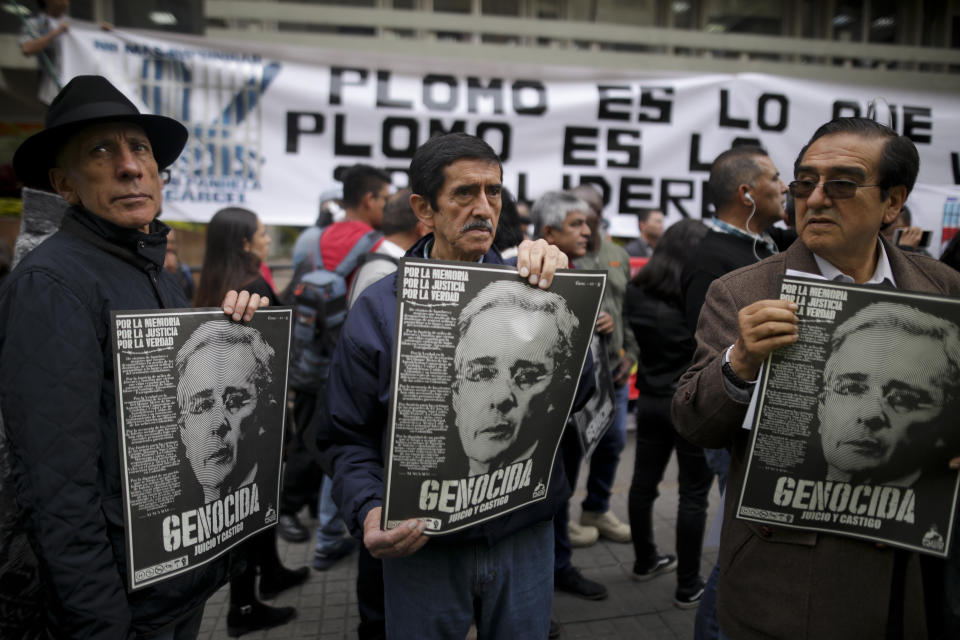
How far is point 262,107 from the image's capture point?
4383 millimetres

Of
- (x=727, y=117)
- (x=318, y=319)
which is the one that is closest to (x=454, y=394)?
(x=318, y=319)

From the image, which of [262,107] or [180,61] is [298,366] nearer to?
[262,107]

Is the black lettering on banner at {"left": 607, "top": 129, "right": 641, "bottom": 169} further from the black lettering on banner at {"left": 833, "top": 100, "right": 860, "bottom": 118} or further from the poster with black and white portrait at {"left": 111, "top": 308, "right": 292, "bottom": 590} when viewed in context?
the poster with black and white portrait at {"left": 111, "top": 308, "right": 292, "bottom": 590}

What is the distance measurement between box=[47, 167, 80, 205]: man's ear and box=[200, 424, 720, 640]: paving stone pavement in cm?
242

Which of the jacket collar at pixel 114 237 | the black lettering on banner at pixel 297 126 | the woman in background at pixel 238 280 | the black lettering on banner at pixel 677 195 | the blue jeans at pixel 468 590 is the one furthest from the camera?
the black lettering on banner at pixel 677 195

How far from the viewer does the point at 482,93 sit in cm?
462

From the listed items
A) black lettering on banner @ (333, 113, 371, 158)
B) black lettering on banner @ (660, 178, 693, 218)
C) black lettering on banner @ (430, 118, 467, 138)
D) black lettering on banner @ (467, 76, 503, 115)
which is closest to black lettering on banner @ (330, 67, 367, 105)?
black lettering on banner @ (333, 113, 371, 158)

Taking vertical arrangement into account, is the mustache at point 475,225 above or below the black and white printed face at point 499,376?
above

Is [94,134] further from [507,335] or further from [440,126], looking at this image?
[440,126]

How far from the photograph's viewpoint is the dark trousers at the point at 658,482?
3273mm

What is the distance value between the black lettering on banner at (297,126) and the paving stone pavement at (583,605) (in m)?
2.72

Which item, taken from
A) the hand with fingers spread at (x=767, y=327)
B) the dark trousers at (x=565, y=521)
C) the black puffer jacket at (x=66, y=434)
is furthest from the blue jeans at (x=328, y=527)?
the hand with fingers spread at (x=767, y=327)

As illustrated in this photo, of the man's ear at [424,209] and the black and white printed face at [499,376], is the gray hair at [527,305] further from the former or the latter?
the man's ear at [424,209]

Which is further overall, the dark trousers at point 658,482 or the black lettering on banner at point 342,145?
the black lettering on banner at point 342,145
